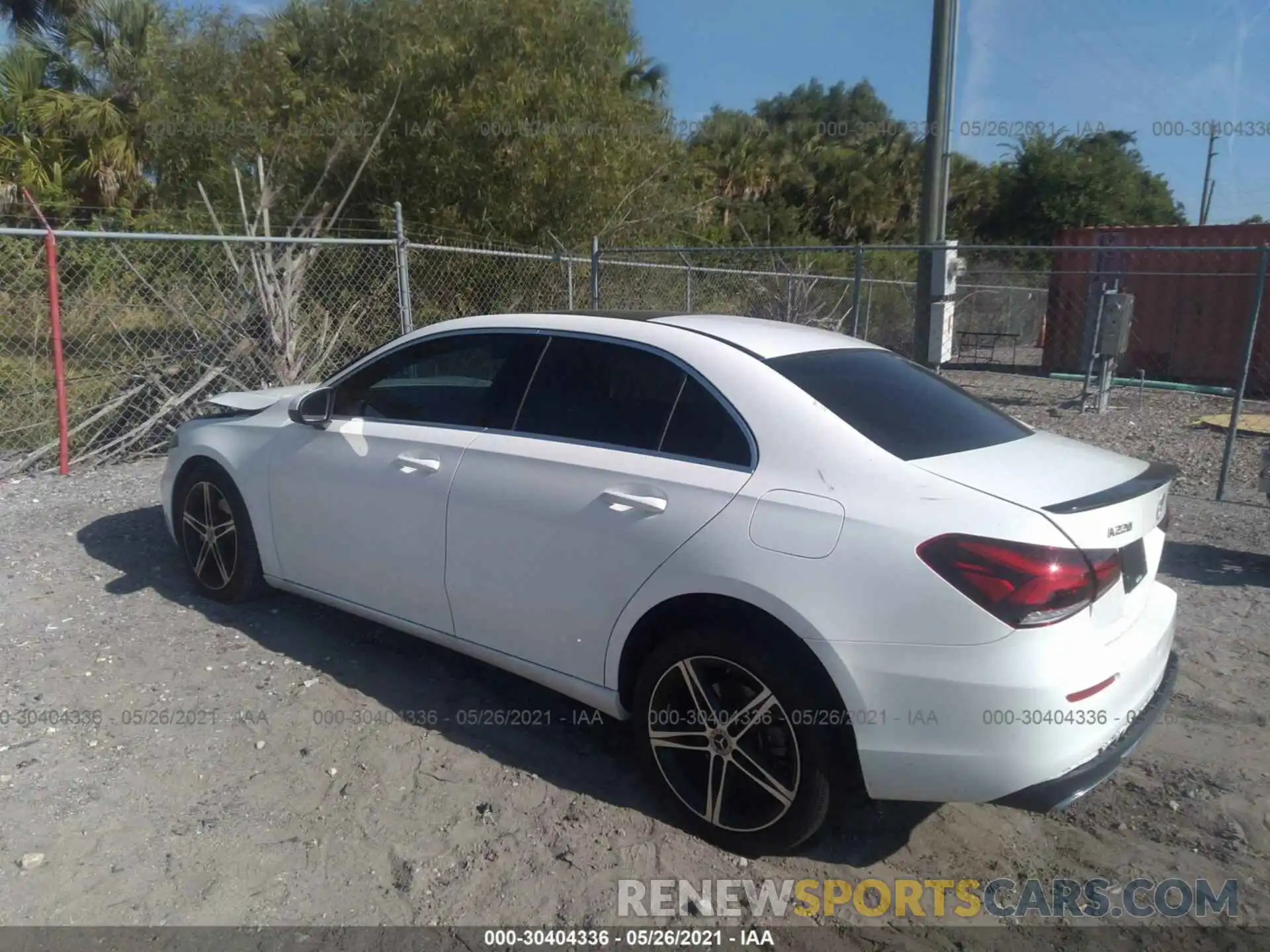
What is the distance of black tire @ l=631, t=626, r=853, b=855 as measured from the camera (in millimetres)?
2865

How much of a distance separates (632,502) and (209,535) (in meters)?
2.84

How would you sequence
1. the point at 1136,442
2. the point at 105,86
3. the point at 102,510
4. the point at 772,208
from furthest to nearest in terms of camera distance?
the point at 772,208 → the point at 105,86 → the point at 1136,442 → the point at 102,510

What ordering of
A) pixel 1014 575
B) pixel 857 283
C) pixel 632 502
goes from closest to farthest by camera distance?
pixel 1014 575 → pixel 632 502 → pixel 857 283

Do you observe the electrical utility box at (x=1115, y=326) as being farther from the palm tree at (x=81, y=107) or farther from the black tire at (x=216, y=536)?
the palm tree at (x=81, y=107)

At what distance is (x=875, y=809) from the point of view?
3.43 m

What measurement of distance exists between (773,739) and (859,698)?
14.0 inches

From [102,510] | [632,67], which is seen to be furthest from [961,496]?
[632,67]

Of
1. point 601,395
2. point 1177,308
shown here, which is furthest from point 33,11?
point 1177,308

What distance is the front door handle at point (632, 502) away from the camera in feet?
10.4

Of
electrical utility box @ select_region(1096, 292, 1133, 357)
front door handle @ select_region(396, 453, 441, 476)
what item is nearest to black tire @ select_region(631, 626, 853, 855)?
front door handle @ select_region(396, 453, 441, 476)

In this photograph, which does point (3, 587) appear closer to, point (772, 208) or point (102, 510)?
point (102, 510)

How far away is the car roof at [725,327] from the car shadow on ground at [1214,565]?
2990 mm

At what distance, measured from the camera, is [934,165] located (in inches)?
366

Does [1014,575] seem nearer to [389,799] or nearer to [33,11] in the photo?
[389,799]
